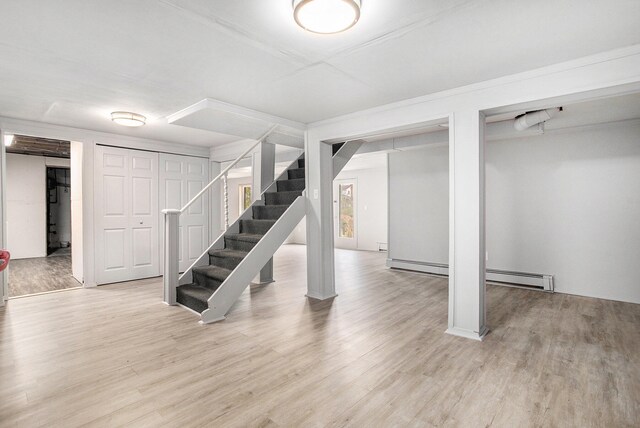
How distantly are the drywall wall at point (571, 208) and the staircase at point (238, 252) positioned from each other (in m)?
2.56

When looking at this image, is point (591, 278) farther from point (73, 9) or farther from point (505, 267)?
point (73, 9)

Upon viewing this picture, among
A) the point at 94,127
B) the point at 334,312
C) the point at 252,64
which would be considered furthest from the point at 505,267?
the point at 94,127

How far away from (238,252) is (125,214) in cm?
248

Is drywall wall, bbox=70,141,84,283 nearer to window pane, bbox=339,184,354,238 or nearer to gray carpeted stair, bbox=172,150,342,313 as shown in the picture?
gray carpeted stair, bbox=172,150,342,313

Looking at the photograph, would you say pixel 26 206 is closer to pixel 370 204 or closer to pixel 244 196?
pixel 244 196

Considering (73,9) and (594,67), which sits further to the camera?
(594,67)

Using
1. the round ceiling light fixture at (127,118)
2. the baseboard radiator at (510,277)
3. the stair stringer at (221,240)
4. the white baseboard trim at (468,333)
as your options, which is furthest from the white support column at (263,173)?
the white baseboard trim at (468,333)

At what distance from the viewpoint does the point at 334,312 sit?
380 cm

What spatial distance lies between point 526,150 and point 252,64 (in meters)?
4.41

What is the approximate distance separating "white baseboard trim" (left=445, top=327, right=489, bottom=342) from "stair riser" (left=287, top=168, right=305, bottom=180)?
3.25 meters

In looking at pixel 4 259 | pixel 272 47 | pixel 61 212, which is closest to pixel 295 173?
pixel 272 47

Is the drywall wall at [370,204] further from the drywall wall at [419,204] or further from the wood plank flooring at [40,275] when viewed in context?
the wood plank flooring at [40,275]

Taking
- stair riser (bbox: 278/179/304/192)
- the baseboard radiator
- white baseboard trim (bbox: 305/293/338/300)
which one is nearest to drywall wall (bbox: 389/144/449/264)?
the baseboard radiator

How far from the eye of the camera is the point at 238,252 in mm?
4359
